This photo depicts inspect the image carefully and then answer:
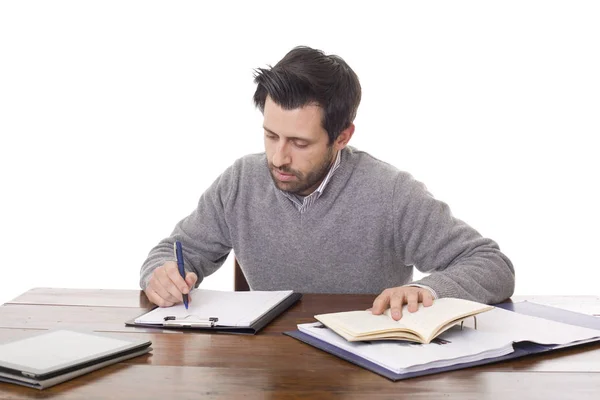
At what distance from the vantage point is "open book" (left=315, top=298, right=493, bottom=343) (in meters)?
1.16

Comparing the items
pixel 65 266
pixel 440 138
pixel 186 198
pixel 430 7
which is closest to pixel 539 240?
pixel 440 138

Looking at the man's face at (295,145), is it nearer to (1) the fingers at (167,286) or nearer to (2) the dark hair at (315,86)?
(2) the dark hair at (315,86)

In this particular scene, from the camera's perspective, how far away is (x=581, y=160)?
129 inches

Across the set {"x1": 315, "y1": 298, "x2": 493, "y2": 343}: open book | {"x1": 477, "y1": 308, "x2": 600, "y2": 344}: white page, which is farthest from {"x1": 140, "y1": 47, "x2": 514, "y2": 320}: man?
{"x1": 315, "y1": 298, "x2": 493, "y2": 343}: open book

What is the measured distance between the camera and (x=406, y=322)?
121 centimetres

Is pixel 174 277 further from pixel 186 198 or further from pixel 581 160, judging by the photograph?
pixel 581 160

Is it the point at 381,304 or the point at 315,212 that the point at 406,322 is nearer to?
the point at 381,304

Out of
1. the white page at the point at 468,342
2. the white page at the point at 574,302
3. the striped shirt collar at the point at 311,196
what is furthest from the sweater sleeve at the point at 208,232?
the white page at the point at 574,302

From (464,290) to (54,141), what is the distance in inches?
89.9

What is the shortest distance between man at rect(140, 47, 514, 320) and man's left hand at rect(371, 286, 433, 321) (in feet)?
1.31

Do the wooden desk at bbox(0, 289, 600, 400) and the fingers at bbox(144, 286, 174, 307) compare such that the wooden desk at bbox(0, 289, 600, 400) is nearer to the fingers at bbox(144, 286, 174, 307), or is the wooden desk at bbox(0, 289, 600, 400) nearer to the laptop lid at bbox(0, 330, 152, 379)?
the laptop lid at bbox(0, 330, 152, 379)

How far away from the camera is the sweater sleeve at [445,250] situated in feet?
5.02

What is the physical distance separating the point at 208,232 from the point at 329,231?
324mm

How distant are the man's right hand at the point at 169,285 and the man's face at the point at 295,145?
410 millimetres
